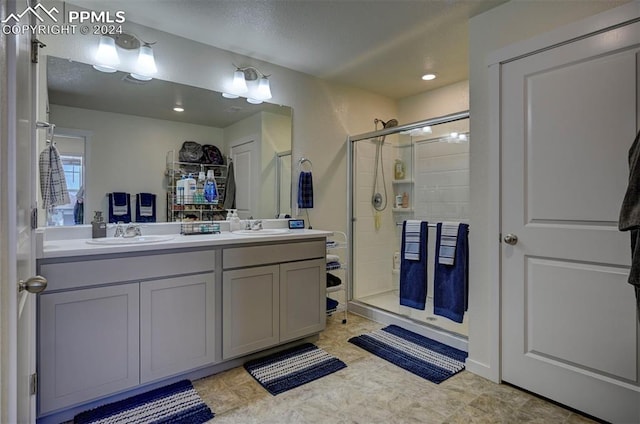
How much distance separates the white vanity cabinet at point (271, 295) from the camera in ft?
7.14

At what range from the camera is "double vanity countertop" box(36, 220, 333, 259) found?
165 cm

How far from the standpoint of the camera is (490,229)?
6.86 feet

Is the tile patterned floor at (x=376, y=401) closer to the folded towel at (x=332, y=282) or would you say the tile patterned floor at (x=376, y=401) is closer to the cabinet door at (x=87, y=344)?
the cabinet door at (x=87, y=344)

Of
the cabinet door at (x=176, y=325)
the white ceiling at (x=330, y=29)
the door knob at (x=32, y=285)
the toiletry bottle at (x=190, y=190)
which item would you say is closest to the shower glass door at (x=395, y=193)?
the white ceiling at (x=330, y=29)

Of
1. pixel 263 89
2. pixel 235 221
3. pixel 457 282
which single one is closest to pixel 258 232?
pixel 235 221

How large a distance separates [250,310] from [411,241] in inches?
54.8

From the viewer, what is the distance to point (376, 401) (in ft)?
6.18

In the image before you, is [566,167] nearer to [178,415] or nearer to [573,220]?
[573,220]

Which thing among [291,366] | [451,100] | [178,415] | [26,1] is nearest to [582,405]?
[291,366]

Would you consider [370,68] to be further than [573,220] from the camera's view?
Yes

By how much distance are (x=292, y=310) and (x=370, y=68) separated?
87.1 inches

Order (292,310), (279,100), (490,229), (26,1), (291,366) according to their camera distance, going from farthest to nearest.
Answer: (279,100)
(292,310)
(291,366)
(490,229)
(26,1)

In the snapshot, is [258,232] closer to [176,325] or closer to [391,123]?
[176,325]

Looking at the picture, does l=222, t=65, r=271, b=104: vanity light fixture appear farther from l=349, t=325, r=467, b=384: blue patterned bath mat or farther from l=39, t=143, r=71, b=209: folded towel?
l=349, t=325, r=467, b=384: blue patterned bath mat
